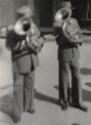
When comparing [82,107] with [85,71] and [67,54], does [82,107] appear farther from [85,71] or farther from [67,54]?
[85,71]

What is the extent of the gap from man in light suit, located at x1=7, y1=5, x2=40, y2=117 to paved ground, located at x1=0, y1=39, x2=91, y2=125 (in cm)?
23

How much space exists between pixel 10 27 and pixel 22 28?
17 cm

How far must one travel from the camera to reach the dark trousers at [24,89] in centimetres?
715

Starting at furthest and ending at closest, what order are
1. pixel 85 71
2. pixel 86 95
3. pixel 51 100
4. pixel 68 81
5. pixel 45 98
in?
1. pixel 85 71
2. pixel 86 95
3. pixel 45 98
4. pixel 51 100
5. pixel 68 81

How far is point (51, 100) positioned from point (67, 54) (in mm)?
983

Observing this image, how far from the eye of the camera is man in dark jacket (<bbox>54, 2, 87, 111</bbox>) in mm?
7125

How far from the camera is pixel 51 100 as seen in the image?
7.94m

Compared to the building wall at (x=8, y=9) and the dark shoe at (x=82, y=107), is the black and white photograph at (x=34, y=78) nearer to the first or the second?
the dark shoe at (x=82, y=107)

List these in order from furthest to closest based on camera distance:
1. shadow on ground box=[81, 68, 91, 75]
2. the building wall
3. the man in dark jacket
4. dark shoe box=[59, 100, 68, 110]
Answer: the building wall, shadow on ground box=[81, 68, 91, 75], dark shoe box=[59, 100, 68, 110], the man in dark jacket

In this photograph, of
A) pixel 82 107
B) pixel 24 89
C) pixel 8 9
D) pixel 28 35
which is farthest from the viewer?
pixel 8 9

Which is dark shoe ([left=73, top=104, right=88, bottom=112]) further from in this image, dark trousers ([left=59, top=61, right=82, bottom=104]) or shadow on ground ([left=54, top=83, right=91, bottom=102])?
shadow on ground ([left=54, top=83, right=91, bottom=102])

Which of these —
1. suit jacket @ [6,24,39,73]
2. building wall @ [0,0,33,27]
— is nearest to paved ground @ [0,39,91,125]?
suit jacket @ [6,24,39,73]

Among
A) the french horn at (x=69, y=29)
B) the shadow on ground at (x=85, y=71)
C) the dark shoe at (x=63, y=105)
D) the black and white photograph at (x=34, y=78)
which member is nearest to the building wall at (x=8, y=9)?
the shadow on ground at (x=85, y=71)

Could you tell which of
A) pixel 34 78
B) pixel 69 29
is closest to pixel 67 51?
pixel 69 29
